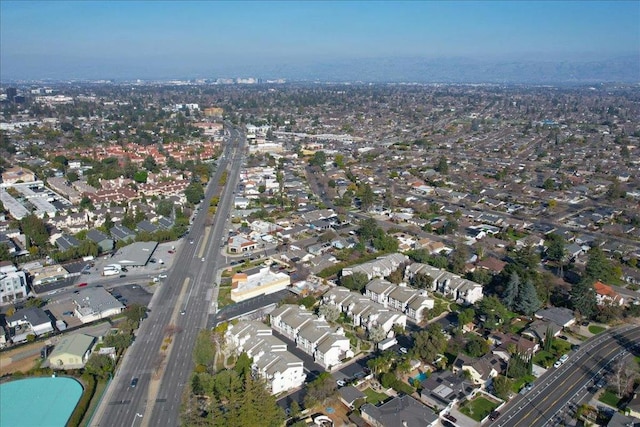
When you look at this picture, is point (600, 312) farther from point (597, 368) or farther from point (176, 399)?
point (176, 399)

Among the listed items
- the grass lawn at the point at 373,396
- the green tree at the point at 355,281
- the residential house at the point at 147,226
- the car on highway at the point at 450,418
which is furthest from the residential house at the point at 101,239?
the car on highway at the point at 450,418

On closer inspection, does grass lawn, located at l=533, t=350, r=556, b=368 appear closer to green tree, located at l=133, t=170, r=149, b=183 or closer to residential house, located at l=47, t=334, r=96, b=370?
residential house, located at l=47, t=334, r=96, b=370

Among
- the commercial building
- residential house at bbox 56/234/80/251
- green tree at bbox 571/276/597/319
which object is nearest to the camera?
green tree at bbox 571/276/597/319

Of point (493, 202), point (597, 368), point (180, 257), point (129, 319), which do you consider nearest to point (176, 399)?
point (129, 319)

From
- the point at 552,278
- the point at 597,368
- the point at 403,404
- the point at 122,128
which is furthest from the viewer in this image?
the point at 122,128

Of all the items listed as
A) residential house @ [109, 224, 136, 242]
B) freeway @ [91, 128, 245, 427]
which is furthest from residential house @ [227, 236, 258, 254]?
residential house @ [109, 224, 136, 242]
